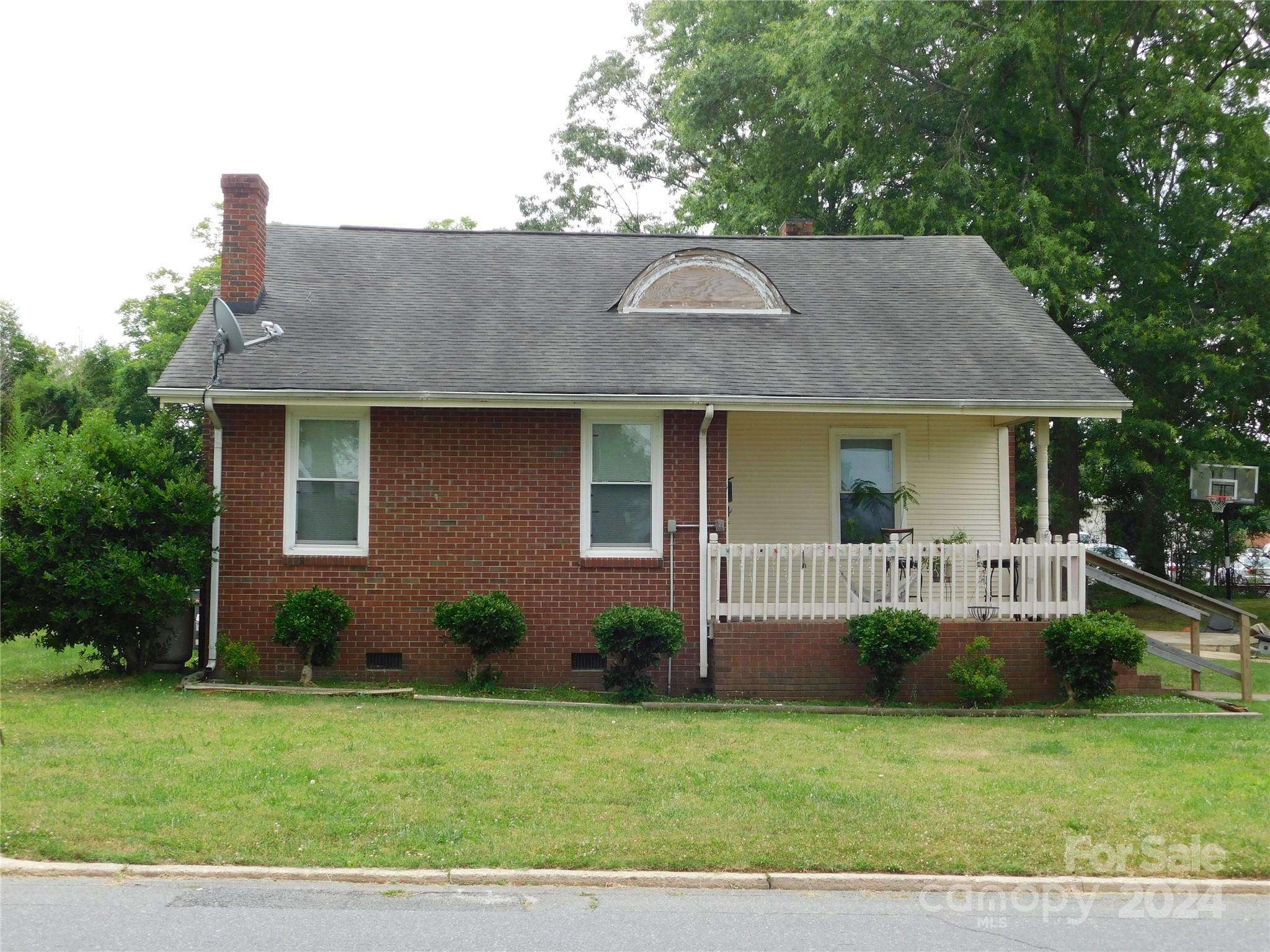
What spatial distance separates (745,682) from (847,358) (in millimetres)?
4245

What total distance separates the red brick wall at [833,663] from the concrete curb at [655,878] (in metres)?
6.17

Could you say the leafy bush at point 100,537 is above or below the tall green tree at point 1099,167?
Result: below

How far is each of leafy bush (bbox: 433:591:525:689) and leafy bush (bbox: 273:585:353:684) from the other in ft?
3.55

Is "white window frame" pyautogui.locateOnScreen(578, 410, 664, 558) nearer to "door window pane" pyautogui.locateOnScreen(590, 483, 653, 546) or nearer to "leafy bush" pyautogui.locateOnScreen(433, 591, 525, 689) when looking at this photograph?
"door window pane" pyautogui.locateOnScreen(590, 483, 653, 546)

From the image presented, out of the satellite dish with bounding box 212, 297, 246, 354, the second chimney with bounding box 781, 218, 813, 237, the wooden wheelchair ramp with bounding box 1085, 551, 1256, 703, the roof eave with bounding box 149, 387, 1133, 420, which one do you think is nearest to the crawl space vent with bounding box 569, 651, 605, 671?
the roof eave with bounding box 149, 387, 1133, 420

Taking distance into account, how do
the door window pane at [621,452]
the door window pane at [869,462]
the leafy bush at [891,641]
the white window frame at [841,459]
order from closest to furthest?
the leafy bush at [891,641] → the door window pane at [621,452] → the white window frame at [841,459] → the door window pane at [869,462]

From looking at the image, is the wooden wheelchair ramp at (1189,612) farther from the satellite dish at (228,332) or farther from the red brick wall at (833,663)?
the satellite dish at (228,332)

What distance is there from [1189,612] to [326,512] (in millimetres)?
10131

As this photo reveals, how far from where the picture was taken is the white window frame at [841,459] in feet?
48.5

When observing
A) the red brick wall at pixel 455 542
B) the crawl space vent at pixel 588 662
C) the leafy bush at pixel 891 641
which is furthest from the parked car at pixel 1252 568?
the crawl space vent at pixel 588 662

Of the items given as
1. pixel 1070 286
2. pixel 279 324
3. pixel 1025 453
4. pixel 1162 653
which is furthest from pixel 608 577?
pixel 1025 453

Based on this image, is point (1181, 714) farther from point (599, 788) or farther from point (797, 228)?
point (797, 228)

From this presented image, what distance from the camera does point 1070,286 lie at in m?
22.2

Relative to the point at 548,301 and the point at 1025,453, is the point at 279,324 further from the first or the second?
the point at 1025,453
